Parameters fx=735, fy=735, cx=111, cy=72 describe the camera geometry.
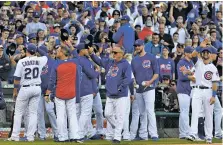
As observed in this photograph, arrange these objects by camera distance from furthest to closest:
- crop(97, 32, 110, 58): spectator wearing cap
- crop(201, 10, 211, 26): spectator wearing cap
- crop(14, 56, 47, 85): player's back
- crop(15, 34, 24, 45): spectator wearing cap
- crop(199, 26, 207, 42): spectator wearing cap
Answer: crop(201, 10, 211, 26): spectator wearing cap
crop(199, 26, 207, 42): spectator wearing cap
crop(97, 32, 110, 58): spectator wearing cap
crop(15, 34, 24, 45): spectator wearing cap
crop(14, 56, 47, 85): player's back

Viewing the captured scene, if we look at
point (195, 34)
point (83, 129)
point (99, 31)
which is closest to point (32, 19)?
point (99, 31)

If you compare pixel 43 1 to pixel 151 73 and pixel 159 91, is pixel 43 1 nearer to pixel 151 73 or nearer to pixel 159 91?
pixel 159 91

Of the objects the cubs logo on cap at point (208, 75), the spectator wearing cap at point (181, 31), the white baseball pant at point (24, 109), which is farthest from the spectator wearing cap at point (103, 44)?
the white baseball pant at point (24, 109)

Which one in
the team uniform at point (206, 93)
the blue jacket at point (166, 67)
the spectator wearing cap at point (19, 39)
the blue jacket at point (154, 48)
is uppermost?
the spectator wearing cap at point (19, 39)

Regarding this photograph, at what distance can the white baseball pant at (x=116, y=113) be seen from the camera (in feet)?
53.3

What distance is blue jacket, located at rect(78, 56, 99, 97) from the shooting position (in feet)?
55.3

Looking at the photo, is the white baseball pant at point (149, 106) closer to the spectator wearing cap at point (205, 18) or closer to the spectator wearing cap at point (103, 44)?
the spectator wearing cap at point (103, 44)

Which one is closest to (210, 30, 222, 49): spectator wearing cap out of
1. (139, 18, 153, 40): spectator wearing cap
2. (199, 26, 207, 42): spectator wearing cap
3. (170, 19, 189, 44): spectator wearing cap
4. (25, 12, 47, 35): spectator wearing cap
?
(199, 26, 207, 42): spectator wearing cap

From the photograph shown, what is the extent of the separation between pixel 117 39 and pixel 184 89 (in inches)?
133

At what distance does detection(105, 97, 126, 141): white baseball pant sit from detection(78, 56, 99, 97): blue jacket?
800 millimetres

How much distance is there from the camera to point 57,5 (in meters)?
25.5

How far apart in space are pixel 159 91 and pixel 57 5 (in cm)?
704

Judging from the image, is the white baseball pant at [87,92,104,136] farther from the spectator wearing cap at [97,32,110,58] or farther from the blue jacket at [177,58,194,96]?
the spectator wearing cap at [97,32,110,58]

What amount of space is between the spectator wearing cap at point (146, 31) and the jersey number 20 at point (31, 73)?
22.3 feet
